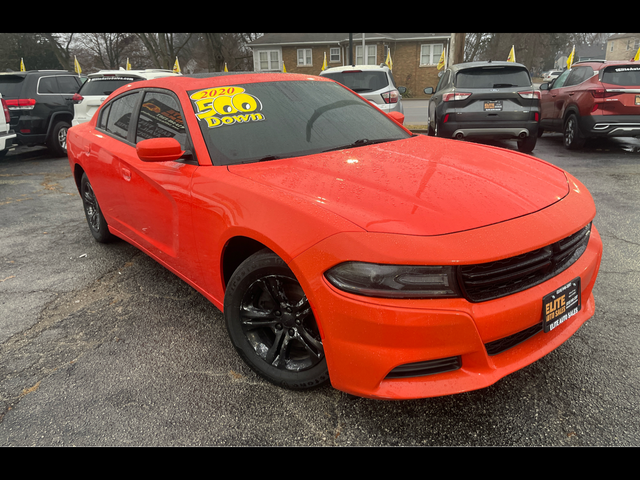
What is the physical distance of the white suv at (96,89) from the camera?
9180 millimetres

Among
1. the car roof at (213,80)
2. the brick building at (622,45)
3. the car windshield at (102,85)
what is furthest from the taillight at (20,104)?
the brick building at (622,45)

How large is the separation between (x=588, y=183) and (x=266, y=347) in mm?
5762

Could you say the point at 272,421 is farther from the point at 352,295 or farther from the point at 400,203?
the point at 400,203

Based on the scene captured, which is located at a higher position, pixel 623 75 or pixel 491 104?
pixel 623 75

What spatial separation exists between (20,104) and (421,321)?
10.8 metres

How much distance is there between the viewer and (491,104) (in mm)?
8086

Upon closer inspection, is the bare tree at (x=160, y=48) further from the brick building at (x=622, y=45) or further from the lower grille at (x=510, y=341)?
the brick building at (x=622, y=45)

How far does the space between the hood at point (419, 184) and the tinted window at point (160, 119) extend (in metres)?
0.65

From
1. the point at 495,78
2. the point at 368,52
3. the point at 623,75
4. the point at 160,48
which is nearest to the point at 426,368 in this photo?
the point at 495,78

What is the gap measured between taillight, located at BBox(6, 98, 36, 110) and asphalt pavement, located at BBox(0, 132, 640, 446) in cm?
743

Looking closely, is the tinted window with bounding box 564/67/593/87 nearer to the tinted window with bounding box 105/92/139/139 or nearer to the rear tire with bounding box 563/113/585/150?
the rear tire with bounding box 563/113/585/150

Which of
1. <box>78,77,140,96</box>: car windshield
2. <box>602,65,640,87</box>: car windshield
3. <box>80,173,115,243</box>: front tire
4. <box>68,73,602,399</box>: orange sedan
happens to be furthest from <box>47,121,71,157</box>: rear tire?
<box>602,65,640,87</box>: car windshield

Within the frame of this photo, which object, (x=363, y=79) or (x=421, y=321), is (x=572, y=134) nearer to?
(x=363, y=79)

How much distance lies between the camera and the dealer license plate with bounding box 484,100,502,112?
26.4 feet
